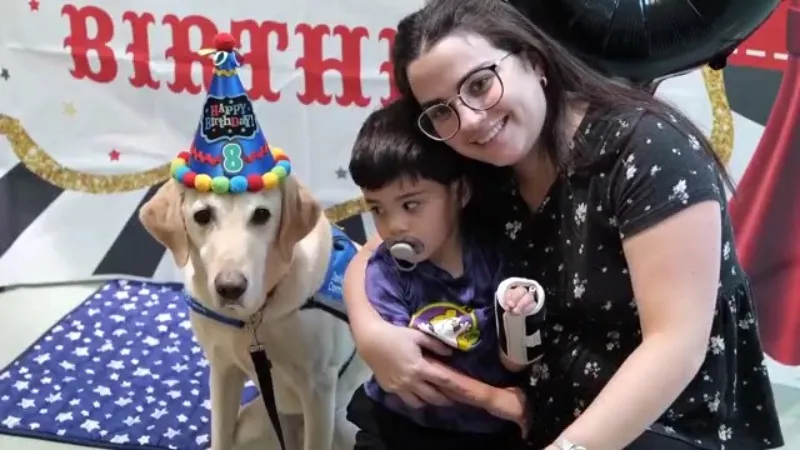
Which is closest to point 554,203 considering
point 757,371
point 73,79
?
point 757,371

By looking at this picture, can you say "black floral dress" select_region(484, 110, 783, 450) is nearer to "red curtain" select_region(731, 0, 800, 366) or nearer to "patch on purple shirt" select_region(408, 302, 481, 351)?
"patch on purple shirt" select_region(408, 302, 481, 351)

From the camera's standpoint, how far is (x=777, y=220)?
1.91 metres

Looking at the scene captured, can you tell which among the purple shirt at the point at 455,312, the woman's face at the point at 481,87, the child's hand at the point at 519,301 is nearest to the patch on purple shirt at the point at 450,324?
the purple shirt at the point at 455,312

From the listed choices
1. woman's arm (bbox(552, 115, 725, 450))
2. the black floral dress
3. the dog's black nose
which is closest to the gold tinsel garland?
the dog's black nose

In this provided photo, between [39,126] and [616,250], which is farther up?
[39,126]

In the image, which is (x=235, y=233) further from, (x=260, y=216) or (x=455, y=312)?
(x=455, y=312)

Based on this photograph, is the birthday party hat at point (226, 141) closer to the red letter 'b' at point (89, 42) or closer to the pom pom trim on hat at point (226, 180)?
the pom pom trim on hat at point (226, 180)

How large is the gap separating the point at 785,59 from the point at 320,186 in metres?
1.08

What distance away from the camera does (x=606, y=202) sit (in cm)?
107

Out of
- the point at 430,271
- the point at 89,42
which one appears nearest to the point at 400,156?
the point at 430,271

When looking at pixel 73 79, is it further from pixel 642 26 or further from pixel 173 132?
pixel 642 26

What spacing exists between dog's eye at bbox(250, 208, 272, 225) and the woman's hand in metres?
0.26

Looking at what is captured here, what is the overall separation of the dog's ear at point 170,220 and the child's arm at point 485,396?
436 millimetres

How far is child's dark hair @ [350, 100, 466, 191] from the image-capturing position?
1.17 metres
